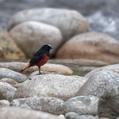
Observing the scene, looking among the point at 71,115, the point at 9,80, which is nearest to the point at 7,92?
the point at 9,80

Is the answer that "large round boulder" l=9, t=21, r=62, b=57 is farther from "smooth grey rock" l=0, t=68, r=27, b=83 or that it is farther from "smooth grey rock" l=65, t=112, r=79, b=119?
"smooth grey rock" l=65, t=112, r=79, b=119

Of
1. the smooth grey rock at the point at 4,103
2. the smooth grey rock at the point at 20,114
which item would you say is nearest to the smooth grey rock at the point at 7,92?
the smooth grey rock at the point at 4,103

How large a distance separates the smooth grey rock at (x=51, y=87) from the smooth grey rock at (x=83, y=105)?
0.57m

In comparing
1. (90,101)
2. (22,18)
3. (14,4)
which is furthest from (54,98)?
(14,4)

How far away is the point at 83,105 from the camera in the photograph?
5.75 meters

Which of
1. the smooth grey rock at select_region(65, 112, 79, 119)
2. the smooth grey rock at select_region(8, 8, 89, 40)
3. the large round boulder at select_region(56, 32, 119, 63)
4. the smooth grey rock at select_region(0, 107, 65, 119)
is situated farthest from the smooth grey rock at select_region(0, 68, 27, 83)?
the smooth grey rock at select_region(8, 8, 89, 40)

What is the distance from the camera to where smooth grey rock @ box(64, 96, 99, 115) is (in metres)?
5.71

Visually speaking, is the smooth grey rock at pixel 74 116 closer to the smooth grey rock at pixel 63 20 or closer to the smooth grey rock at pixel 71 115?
the smooth grey rock at pixel 71 115

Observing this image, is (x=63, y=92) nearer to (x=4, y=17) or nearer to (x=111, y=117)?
(x=111, y=117)

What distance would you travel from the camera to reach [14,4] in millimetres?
19406

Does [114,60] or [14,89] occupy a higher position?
[14,89]

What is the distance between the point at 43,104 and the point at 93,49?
21.4ft

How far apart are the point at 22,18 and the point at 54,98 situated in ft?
26.6

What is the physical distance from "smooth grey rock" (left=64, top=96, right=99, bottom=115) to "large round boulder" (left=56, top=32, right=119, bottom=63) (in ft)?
20.6
